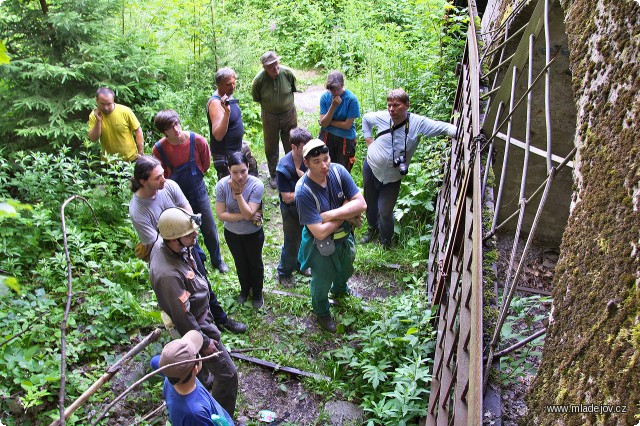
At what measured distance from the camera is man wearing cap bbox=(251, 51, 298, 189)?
700 centimetres

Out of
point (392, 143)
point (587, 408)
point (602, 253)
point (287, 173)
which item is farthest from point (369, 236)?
point (587, 408)

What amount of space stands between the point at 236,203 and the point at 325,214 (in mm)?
1082

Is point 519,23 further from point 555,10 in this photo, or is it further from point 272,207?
point 272,207

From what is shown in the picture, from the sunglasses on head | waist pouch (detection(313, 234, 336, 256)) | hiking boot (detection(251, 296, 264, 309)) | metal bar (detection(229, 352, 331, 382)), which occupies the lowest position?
metal bar (detection(229, 352, 331, 382))

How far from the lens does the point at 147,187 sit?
438 cm

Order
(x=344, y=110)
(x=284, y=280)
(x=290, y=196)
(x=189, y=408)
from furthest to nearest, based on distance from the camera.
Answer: (x=344, y=110) → (x=284, y=280) → (x=290, y=196) → (x=189, y=408)

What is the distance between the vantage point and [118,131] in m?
6.45

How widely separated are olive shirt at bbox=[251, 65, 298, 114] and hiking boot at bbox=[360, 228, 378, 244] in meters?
2.33

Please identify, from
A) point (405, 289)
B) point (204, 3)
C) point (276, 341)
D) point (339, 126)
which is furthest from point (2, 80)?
point (405, 289)

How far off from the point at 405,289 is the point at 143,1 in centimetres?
985

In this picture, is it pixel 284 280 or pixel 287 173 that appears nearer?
pixel 287 173

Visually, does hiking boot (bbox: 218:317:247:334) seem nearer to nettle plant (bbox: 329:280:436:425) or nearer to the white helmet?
nettle plant (bbox: 329:280:436:425)

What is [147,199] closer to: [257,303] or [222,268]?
[257,303]

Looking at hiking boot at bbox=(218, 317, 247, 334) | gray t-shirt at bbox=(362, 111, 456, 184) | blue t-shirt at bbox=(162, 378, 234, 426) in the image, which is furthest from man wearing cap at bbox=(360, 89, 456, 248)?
blue t-shirt at bbox=(162, 378, 234, 426)
